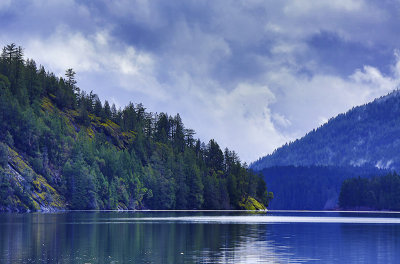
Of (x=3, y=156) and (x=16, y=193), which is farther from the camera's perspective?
(x=3, y=156)

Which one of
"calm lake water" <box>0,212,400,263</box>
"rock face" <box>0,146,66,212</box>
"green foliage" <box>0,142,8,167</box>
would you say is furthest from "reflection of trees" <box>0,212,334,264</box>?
"green foliage" <box>0,142,8,167</box>

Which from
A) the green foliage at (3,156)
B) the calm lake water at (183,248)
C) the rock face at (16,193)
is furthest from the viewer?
the green foliage at (3,156)

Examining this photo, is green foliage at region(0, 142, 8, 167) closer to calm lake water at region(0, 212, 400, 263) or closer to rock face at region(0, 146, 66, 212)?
rock face at region(0, 146, 66, 212)

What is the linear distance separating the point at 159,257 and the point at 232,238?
86.1 feet

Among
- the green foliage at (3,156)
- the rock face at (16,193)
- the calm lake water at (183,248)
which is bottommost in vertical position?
the calm lake water at (183,248)

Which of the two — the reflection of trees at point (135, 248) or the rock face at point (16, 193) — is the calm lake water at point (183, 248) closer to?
the reflection of trees at point (135, 248)

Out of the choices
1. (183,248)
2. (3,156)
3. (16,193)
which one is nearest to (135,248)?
(183,248)

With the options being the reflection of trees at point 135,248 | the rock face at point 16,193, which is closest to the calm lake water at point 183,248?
the reflection of trees at point 135,248

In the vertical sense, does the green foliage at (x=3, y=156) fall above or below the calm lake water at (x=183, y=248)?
above

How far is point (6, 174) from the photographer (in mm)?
191250

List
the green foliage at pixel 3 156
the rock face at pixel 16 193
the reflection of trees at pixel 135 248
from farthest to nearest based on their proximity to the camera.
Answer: the green foliage at pixel 3 156
the rock face at pixel 16 193
the reflection of trees at pixel 135 248

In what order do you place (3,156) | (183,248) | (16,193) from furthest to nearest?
(3,156)
(16,193)
(183,248)

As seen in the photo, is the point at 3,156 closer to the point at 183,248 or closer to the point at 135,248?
the point at 135,248

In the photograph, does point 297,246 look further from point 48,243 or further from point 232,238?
point 48,243
